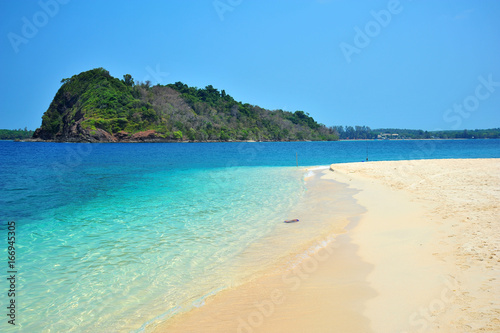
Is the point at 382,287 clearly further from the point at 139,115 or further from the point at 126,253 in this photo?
the point at 139,115

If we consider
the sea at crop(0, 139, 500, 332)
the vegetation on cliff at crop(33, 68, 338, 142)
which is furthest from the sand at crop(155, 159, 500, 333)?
the vegetation on cliff at crop(33, 68, 338, 142)

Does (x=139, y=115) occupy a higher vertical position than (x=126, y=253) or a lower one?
higher

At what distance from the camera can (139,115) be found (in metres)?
131

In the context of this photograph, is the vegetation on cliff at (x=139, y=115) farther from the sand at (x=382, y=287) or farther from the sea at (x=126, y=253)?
the sand at (x=382, y=287)

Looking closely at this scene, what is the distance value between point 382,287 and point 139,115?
13611 cm

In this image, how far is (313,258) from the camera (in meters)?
7.18

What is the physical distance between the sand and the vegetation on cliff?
410 feet

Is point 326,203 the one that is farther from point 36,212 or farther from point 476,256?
point 36,212

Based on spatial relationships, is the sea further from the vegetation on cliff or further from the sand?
the vegetation on cliff

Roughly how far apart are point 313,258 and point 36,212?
37.5ft

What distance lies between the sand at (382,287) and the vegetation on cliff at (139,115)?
12485 centimetres

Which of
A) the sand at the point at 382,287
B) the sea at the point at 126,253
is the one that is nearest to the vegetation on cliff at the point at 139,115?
the sea at the point at 126,253

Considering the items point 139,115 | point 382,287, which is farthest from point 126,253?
point 139,115

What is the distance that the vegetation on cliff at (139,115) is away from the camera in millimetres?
124938
